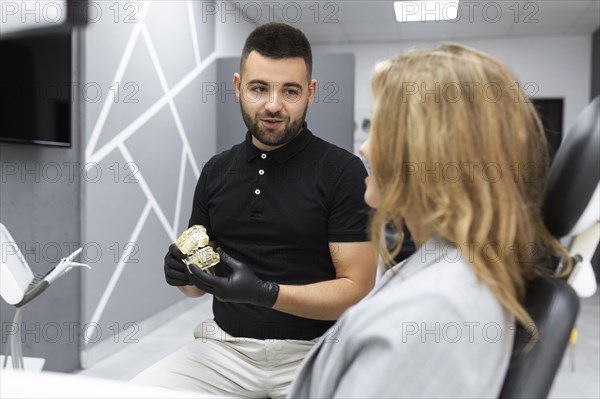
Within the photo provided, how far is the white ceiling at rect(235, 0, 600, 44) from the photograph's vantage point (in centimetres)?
492

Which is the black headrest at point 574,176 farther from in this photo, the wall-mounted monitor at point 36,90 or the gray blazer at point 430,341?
the wall-mounted monitor at point 36,90

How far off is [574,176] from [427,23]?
17.1 feet

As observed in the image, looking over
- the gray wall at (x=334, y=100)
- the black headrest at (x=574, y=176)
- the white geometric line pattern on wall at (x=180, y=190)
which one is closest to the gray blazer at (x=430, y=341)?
the black headrest at (x=574, y=176)

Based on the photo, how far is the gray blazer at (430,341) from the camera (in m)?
0.68

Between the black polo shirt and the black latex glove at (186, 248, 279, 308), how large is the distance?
15cm

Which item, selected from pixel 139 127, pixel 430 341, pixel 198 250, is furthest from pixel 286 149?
pixel 139 127

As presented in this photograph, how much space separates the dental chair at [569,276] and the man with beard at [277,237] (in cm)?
69

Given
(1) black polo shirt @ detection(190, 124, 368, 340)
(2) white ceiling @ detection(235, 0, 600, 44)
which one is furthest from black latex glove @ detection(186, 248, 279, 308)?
(2) white ceiling @ detection(235, 0, 600, 44)

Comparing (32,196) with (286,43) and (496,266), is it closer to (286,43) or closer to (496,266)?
(286,43)

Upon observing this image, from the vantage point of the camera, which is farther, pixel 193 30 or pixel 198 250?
pixel 193 30

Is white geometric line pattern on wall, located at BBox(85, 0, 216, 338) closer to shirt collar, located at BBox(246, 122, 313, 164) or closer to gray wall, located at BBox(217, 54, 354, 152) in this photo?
gray wall, located at BBox(217, 54, 354, 152)

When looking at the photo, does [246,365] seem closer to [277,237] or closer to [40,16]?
[277,237]

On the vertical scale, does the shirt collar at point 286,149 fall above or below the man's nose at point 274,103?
below

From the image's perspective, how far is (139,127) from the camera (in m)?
3.33
